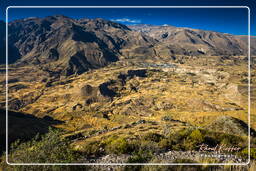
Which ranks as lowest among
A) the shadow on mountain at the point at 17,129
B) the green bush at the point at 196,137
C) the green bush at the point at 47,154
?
the shadow on mountain at the point at 17,129

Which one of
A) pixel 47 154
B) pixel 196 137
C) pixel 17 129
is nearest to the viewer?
pixel 47 154

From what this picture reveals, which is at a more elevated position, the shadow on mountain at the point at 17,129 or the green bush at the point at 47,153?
the green bush at the point at 47,153

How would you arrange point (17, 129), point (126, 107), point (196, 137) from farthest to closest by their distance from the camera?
1. point (126, 107)
2. point (17, 129)
3. point (196, 137)

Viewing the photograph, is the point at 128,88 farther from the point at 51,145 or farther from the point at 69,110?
the point at 51,145

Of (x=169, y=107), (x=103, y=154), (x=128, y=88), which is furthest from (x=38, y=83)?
(x=103, y=154)

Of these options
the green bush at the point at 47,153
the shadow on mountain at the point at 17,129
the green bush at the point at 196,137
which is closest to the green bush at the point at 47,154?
the green bush at the point at 47,153

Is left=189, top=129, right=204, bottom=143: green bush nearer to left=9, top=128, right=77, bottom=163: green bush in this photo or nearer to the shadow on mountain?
left=9, top=128, right=77, bottom=163: green bush

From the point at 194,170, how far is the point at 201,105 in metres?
44.8

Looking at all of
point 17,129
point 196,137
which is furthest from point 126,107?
point 196,137

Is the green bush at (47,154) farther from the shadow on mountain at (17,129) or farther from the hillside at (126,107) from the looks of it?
the shadow on mountain at (17,129)

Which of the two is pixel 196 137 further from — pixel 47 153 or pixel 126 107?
pixel 126 107

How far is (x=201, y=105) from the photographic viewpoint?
4528cm

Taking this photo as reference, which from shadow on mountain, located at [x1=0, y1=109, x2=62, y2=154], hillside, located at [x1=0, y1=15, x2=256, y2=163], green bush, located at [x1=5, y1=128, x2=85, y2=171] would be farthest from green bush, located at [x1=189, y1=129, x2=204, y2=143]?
shadow on mountain, located at [x1=0, y1=109, x2=62, y2=154]

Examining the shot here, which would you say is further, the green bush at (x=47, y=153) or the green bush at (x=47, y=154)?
the green bush at (x=47, y=153)
